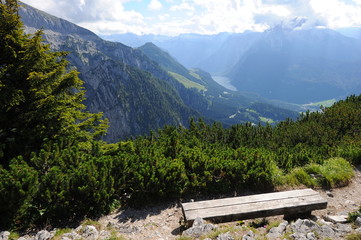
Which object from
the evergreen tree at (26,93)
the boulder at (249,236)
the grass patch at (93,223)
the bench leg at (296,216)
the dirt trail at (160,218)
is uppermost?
the evergreen tree at (26,93)

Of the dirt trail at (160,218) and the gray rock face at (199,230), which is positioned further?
the dirt trail at (160,218)

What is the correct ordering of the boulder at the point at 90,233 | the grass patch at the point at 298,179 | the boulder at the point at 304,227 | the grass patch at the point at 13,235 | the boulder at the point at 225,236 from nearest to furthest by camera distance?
the boulder at the point at 225,236 < the boulder at the point at 304,227 < the grass patch at the point at 13,235 < the boulder at the point at 90,233 < the grass patch at the point at 298,179

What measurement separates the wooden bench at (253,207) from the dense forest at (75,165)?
1485 mm

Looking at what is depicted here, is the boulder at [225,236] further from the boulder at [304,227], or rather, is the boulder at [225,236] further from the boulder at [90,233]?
the boulder at [90,233]

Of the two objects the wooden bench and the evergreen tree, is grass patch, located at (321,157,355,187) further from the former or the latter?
the evergreen tree

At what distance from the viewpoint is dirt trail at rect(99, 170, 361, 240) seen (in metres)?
5.86

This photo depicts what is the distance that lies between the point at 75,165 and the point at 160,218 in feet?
10.2

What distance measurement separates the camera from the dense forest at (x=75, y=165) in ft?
19.5

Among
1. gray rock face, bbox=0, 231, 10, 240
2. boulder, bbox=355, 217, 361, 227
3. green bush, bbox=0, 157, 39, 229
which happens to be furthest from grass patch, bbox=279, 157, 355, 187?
gray rock face, bbox=0, 231, 10, 240

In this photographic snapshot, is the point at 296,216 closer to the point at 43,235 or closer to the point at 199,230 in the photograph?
the point at 199,230

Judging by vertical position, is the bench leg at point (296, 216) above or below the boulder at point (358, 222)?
below

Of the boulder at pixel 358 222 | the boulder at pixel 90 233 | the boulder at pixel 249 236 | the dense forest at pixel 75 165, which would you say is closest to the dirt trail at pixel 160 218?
the dense forest at pixel 75 165

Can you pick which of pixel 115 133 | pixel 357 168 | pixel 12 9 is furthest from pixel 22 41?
pixel 115 133

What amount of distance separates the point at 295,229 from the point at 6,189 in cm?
652
